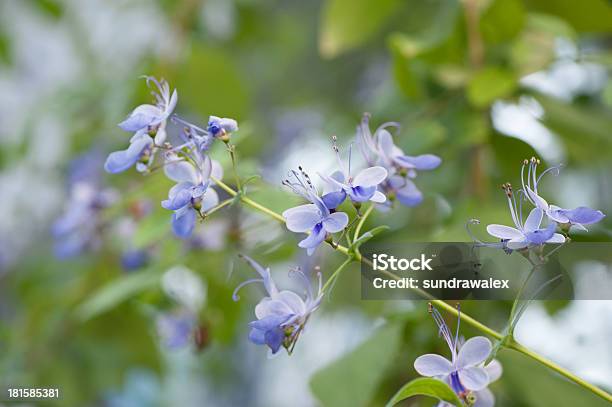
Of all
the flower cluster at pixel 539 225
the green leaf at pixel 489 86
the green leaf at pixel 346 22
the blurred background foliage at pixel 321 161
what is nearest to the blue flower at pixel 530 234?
the flower cluster at pixel 539 225

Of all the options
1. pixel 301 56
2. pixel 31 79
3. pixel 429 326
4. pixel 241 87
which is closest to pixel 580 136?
pixel 429 326

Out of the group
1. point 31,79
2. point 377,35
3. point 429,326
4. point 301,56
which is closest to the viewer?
point 429,326

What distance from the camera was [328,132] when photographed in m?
0.69

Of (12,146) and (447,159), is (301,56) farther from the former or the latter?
(447,159)

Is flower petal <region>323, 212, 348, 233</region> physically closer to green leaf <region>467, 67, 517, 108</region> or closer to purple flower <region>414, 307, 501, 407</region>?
purple flower <region>414, 307, 501, 407</region>

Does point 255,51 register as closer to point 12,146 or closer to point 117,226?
point 12,146

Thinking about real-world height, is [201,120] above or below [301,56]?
below

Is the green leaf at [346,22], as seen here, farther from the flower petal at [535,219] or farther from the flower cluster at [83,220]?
the flower petal at [535,219]

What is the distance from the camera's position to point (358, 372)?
440 millimetres

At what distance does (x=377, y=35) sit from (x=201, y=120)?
27 cm

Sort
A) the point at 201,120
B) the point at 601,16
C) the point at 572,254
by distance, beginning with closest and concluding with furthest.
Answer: the point at 572,254
the point at 601,16
the point at 201,120

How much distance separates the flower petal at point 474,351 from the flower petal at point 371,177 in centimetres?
7

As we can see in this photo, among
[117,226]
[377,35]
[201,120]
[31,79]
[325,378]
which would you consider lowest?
[325,378]

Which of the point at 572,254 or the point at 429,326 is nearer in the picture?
the point at 572,254
